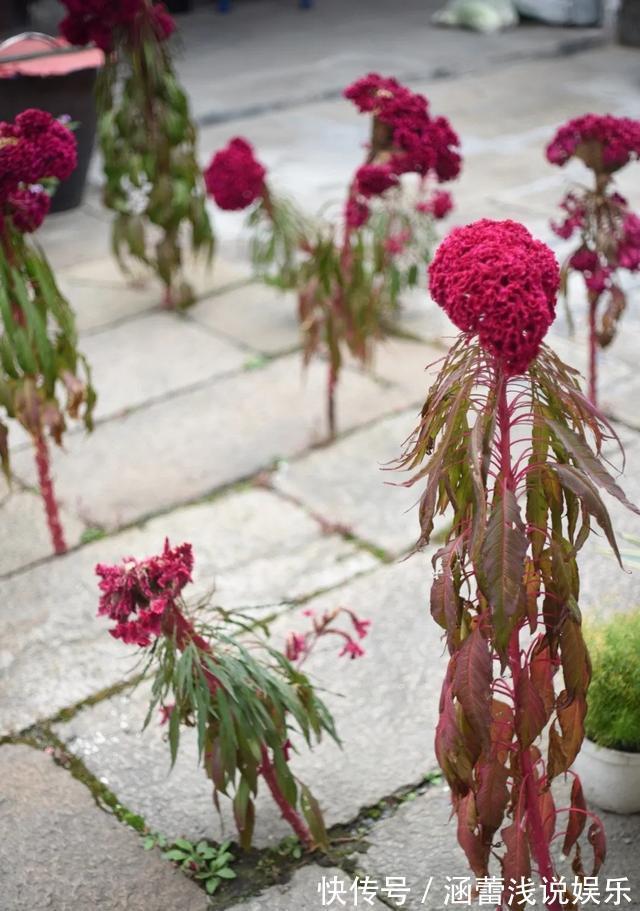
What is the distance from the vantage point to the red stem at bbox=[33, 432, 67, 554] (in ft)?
12.4

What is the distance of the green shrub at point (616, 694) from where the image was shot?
2.71 metres

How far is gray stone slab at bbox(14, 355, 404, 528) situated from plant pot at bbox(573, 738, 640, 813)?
1921 mm

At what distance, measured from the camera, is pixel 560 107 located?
889 cm

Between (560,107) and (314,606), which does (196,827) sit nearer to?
(314,606)

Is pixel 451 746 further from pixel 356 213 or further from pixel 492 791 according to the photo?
pixel 356 213

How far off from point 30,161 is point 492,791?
2.01 metres

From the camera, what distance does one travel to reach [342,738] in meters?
3.11

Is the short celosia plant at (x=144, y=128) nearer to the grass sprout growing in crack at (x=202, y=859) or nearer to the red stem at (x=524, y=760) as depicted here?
the grass sprout growing in crack at (x=202, y=859)

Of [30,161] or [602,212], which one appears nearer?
[30,161]

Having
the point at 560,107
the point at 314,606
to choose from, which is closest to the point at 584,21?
the point at 560,107

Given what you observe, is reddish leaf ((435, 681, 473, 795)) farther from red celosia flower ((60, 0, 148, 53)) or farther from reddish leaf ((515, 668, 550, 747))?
red celosia flower ((60, 0, 148, 53))

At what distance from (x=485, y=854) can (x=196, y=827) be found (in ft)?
2.80

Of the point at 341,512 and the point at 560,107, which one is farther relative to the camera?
the point at 560,107

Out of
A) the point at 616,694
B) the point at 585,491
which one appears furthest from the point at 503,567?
the point at 616,694
